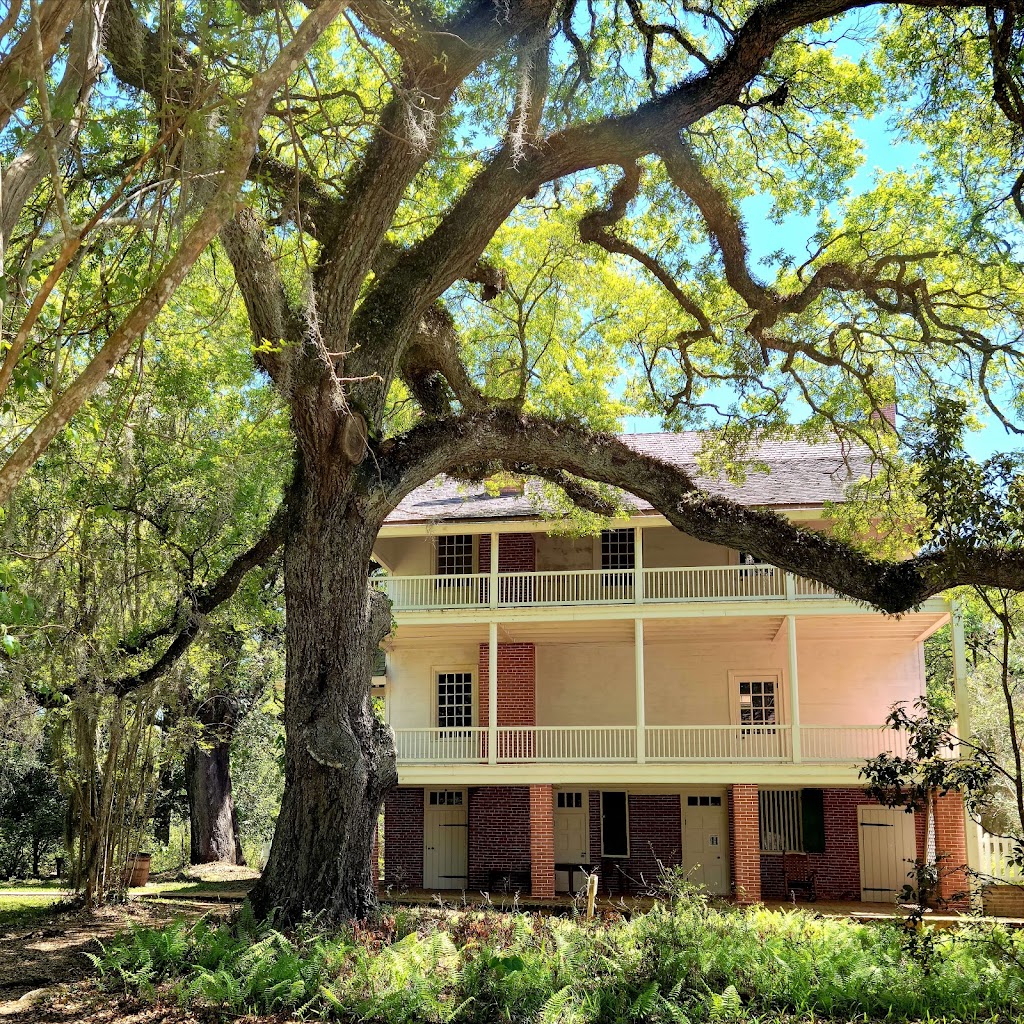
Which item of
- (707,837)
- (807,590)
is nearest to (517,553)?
(807,590)

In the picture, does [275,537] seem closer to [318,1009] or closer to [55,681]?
[55,681]

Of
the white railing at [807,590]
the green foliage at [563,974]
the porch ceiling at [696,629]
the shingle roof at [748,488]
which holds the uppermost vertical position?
the shingle roof at [748,488]

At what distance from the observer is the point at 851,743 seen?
19.2m

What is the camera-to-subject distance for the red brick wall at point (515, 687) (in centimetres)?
2095

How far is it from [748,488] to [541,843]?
764 cm

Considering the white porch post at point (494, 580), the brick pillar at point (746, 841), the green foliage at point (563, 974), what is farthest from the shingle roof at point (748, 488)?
the green foliage at point (563, 974)

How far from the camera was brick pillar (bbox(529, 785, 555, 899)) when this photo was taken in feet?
62.5

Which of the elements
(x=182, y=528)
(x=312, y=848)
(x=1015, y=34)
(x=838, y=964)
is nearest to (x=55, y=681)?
(x=182, y=528)

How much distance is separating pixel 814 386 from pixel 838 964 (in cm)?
763

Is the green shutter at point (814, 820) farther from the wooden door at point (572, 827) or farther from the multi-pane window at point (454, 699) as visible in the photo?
the multi-pane window at point (454, 699)

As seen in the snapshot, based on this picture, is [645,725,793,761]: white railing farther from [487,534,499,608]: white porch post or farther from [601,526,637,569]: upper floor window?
[487,534,499,608]: white porch post

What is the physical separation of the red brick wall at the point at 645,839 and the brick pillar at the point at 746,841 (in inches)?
92.0

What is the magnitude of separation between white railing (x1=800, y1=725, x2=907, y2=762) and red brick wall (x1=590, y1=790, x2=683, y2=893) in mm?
3047

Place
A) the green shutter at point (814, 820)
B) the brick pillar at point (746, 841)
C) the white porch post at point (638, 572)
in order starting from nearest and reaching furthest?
the brick pillar at point (746, 841)
the white porch post at point (638, 572)
the green shutter at point (814, 820)
